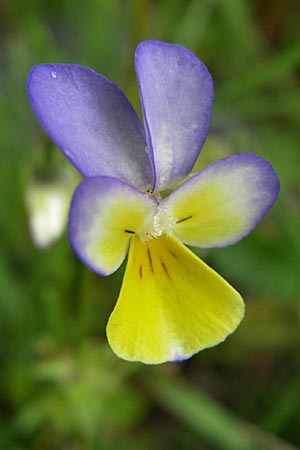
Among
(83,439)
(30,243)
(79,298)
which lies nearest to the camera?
(79,298)

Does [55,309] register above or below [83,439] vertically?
above

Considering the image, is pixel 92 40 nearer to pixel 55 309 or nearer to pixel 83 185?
pixel 55 309

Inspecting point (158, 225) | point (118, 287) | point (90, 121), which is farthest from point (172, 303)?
point (118, 287)

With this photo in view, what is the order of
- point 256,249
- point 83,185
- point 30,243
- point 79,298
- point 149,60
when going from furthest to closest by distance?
point 30,243 → point 256,249 → point 79,298 → point 149,60 → point 83,185

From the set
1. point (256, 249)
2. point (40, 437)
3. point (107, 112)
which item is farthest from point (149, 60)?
point (40, 437)

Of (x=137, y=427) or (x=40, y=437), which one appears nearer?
(x=40, y=437)

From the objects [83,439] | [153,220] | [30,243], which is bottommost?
[83,439]

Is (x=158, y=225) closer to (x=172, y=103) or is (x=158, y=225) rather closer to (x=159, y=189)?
(x=159, y=189)
